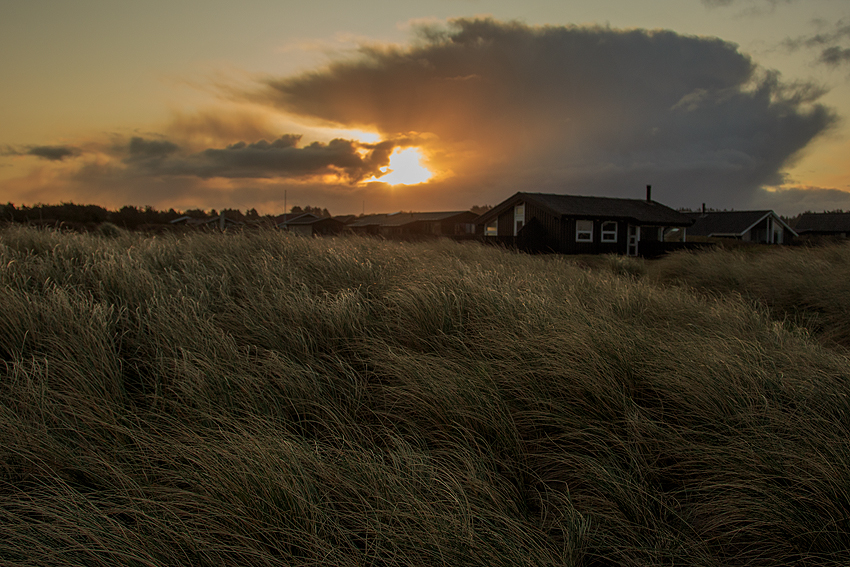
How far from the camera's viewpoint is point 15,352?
151 inches

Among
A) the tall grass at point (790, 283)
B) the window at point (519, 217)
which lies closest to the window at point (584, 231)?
the window at point (519, 217)

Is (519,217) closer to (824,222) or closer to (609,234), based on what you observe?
(609,234)

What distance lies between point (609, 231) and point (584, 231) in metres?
1.97

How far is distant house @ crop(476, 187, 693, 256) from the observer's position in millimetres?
28312

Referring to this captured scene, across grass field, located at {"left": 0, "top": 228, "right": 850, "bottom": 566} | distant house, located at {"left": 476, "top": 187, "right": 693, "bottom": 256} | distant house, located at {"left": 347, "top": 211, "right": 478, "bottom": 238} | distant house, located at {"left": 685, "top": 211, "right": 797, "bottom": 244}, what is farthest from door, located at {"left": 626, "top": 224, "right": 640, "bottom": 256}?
grass field, located at {"left": 0, "top": 228, "right": 850, "bottom": 566}

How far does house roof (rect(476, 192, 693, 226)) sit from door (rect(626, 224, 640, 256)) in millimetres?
868

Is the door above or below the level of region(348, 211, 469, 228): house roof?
below

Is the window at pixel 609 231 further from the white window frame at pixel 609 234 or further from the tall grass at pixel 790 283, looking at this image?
the tall grass at pixel 790 283

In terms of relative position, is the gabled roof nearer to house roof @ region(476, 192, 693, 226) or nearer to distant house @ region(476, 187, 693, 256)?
house roof @ region(476, 192, 693, 226)

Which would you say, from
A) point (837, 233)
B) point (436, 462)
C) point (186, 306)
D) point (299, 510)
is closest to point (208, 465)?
point (299, 510)

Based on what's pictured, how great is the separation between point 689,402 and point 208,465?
3.01 metres

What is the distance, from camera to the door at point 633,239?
30.5 m

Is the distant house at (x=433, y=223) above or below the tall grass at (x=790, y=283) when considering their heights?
above

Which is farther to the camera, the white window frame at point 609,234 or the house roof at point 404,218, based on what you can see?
the house roof at point 404,218
